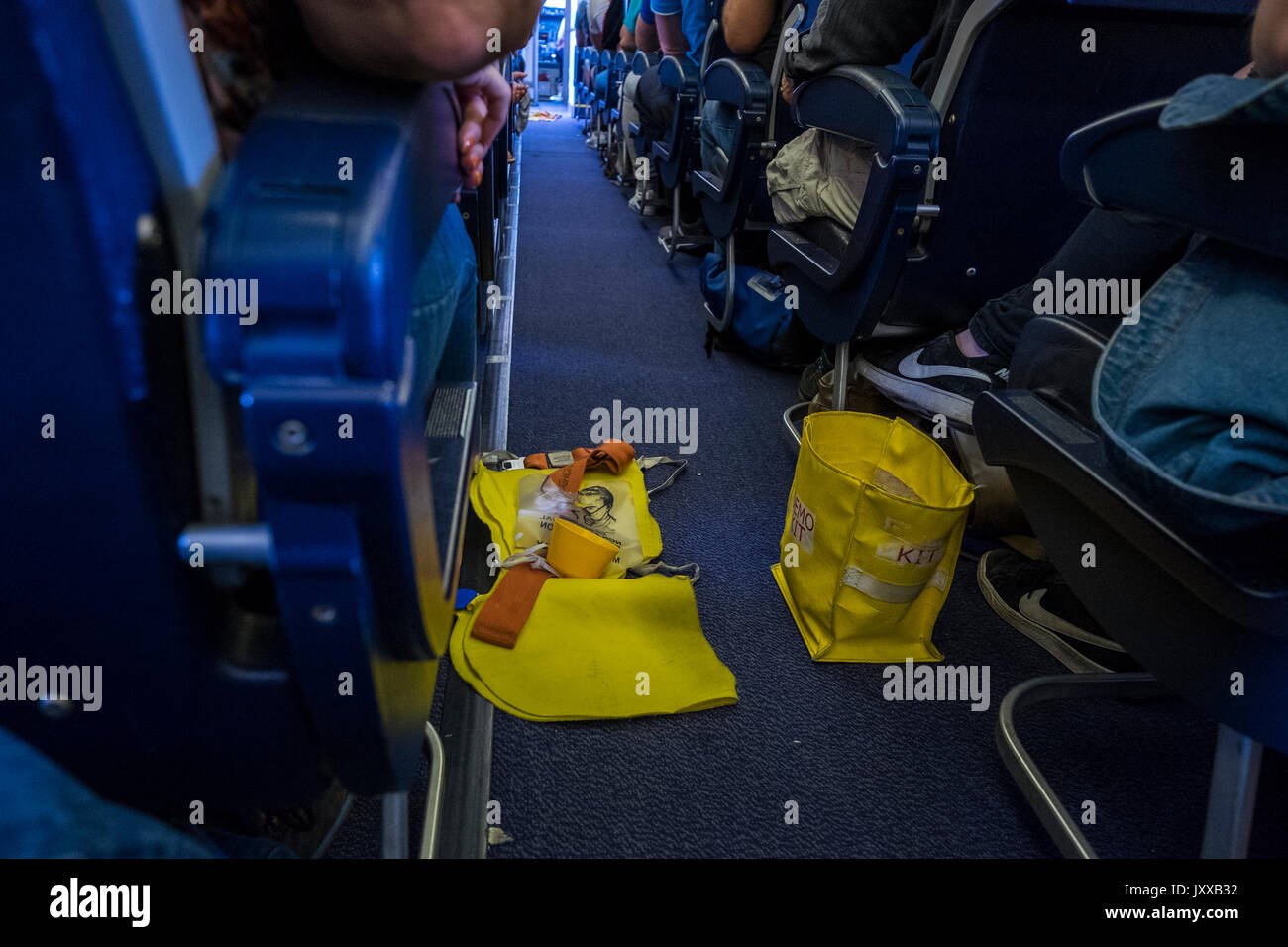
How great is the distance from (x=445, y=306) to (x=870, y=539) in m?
0.74

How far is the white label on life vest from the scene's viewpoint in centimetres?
127

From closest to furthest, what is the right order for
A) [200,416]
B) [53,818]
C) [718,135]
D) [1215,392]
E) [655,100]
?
[53,818], [200,416], [1215,392], [718,135], [655,100]

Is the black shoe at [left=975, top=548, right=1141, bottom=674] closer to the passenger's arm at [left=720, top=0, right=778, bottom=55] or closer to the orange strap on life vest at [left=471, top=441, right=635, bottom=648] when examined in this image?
the orange strap on life vest at [left=471, top=441, right=635, bottom=648]

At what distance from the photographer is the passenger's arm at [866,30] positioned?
1446 millimetres

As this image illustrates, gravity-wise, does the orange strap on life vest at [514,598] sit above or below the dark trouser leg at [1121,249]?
below

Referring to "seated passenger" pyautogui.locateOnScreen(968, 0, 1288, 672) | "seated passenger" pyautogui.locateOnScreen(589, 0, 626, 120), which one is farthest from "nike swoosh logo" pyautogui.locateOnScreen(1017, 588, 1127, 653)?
"seated passenger" pyautogui.locateOnScreen(589, 0, 626, 120)

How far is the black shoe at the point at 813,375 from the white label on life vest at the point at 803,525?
2.56 ft

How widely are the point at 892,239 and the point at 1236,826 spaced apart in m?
1.01

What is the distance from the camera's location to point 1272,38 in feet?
1.85

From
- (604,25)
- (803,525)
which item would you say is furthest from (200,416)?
(604,25)

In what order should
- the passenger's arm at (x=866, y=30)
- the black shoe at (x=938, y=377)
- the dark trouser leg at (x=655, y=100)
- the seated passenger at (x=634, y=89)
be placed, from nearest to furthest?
the passenger's arm at (x=866, y=30) < the black shoe at (x=938, y=377) < the dark trouser leg at (x=655, y=100) < the seated passenger at (x=634, y=89)

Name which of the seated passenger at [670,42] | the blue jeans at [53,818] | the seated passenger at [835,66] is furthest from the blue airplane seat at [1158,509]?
the seated passenger at [670,42]

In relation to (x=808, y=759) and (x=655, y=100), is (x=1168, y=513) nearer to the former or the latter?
(x=808, y=759)

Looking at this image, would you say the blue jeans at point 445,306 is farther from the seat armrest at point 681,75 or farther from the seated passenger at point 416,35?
the seat armrest at point 681,75
